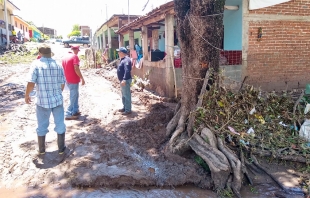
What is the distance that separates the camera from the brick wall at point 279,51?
312 inches

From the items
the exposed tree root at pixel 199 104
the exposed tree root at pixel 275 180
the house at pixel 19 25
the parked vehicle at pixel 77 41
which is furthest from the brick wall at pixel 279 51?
the house at pixel 19 25

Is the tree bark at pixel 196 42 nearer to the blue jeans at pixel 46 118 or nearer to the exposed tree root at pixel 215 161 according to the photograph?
the exposed tree root at pixel 215 161

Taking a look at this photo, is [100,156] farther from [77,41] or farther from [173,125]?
[77,41]

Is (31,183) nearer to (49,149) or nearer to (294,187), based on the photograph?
(49,149)

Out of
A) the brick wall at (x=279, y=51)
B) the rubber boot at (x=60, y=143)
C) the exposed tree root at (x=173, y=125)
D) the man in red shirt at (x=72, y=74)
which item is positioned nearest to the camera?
the rubber boot at (x=60, y=143)

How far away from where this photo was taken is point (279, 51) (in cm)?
817

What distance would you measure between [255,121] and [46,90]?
3.60 meters

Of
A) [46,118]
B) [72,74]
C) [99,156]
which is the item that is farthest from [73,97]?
[99,156]

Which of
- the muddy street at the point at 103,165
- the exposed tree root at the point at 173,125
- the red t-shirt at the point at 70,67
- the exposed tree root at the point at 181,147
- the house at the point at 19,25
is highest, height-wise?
the house at the point at 19,25

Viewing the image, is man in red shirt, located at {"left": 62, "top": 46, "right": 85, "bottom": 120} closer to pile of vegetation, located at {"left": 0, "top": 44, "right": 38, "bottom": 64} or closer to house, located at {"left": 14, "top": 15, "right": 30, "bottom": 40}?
pile of vegetation, located at {"left": 0, "top": 44, "right": 38, "bottom": 64}

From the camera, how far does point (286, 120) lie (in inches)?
196

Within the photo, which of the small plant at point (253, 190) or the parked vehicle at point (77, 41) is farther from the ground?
the parked vehicle at point (77, 41)

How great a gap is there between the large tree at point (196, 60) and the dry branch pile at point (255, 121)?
0.22m

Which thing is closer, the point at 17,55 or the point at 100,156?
the point at 100,156
